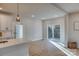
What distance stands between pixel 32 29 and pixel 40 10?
36 centimetres

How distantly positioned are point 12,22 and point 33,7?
408 millimetres

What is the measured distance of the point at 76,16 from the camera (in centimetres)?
165

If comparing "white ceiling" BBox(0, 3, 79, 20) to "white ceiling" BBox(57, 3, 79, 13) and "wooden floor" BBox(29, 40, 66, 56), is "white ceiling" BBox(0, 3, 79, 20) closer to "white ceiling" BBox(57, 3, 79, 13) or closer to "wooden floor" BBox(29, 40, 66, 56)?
"white ceiling" BBox(57, 3, 79, 13)

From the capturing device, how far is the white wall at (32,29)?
180 cm

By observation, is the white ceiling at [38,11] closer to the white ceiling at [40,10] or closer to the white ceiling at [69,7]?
the white ceiling at [40,10]

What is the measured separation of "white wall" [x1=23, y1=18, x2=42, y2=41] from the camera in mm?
1797

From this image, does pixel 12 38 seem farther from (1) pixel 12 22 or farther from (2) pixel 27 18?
(2) pixel 27 18

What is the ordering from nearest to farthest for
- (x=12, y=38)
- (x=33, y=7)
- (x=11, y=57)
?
(x=11, y=57), (x=33, y=7), (x=12, y=38)

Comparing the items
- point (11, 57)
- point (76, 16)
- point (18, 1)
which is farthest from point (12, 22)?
point (76, 16)

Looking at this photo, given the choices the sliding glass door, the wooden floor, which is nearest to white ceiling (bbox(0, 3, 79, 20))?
the sliding glass door

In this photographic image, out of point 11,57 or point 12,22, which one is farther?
point 12,22

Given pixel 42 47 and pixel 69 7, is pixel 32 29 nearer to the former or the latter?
pixel 42 47

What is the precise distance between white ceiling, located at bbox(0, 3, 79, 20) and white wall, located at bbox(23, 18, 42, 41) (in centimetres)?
9

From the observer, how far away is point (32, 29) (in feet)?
6.13
